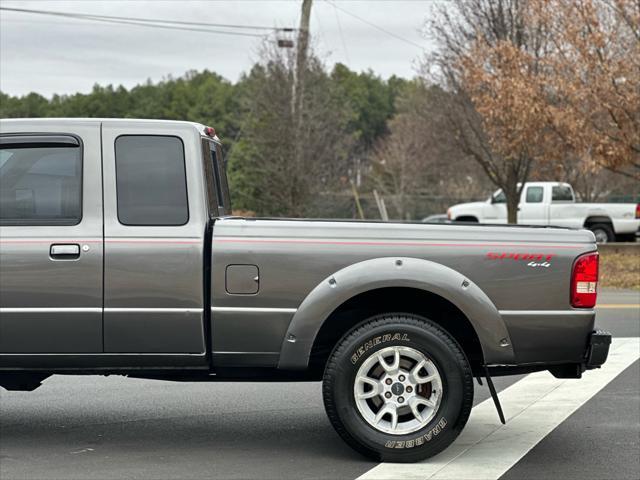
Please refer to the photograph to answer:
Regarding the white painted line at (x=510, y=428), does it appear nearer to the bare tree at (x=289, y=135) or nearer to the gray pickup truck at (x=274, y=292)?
the gray pickup truck at (x=274, y=292)

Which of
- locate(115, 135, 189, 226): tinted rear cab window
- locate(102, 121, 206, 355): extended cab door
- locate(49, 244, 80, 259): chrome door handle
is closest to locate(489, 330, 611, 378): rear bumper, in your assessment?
locate(102, 121, 206, 355): extended cab door

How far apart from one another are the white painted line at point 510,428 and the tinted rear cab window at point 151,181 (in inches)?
75.9

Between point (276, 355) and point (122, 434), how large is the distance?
4.80ft

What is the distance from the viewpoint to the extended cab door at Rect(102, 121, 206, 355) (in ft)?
19.7

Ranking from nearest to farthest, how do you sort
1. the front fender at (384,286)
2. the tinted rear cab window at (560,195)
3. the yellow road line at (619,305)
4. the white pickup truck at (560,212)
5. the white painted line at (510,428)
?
1. the white painted line at (510,428)
2. the front fender at (384,286)
3. the yellow road line at (619,305)
4. the white pickup truck at (560,212)
5. the tinted rear cab window at (560,195)

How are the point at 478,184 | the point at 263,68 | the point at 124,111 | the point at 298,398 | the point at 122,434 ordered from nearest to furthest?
the point at 122,434
the point at 298,398
the point at 263,68
the point at 478,184
the point at 124,111

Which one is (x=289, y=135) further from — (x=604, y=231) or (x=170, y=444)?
(x=170, y=444)

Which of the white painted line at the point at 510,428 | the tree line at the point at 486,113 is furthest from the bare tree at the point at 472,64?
the white painted line at the point at 510,428

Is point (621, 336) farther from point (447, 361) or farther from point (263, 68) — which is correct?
point (263, 68)

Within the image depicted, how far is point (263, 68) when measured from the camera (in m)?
31.7

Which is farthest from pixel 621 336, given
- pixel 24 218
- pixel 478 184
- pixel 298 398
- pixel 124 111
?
pixel 124 111

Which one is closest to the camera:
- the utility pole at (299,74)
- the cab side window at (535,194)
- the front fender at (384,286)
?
Answer: the front fender at (384,286)

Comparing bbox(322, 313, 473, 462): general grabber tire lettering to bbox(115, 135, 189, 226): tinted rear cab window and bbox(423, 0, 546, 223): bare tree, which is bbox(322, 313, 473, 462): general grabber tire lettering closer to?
bbox(115, 135, 189, 226): tinted rear cab window

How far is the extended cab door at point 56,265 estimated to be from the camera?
6.02 m
